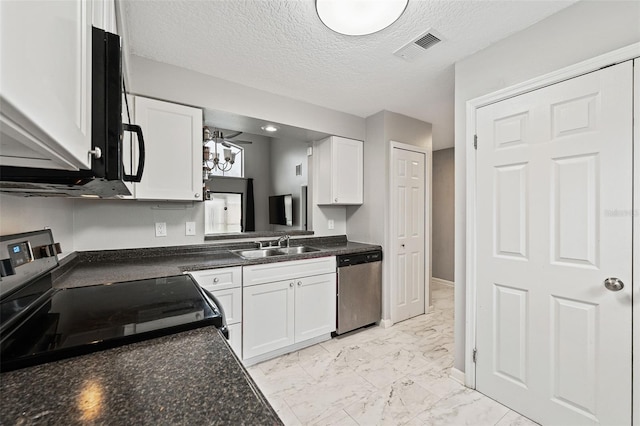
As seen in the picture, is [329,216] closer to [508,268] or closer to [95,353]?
[508,268]

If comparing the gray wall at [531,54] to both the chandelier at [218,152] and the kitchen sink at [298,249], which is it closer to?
the kitchen sink at [298,249]

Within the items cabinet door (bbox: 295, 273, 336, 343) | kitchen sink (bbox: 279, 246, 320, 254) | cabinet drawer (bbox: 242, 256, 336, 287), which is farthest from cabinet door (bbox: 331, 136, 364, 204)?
cabinet door (bbox: 295, 273, 336, 343)

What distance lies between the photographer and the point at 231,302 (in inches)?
84.8

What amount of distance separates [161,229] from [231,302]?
89 cm

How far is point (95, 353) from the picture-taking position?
742 mm

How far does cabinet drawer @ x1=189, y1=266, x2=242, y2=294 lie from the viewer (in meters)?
2.02

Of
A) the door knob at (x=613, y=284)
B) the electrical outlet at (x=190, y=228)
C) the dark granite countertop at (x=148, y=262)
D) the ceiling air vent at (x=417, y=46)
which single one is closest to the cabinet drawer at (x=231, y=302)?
the dark granite countertop at (x=148, y=262)

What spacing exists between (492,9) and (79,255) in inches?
124

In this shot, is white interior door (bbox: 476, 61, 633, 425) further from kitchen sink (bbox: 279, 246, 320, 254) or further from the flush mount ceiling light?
kitchen sink (bbox: 279, 246, 320, 254)

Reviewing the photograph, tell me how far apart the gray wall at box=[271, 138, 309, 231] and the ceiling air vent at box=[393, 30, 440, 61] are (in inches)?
64.9

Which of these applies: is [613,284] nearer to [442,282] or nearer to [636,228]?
[636,228]

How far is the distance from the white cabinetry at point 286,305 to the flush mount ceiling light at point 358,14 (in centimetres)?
178

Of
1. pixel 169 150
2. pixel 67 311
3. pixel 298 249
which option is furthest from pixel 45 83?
pixel 298 249

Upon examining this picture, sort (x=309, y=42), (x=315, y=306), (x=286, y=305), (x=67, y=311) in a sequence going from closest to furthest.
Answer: (x=67, y=311)
(x=309, y=42)
(x=286, y=305)
(x=315, y=306)
